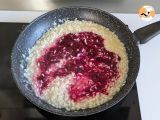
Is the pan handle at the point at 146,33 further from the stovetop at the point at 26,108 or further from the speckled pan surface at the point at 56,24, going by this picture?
the stovetop at the point at 26,108

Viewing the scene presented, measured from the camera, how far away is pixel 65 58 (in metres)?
0.85

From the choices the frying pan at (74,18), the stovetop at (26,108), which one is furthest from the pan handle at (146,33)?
the stovetop at (26,108)

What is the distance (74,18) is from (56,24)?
0.06m

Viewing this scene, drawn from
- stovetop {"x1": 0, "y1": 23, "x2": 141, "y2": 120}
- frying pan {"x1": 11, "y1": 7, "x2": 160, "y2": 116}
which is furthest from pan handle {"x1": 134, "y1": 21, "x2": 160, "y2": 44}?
stovetop {"x1": 0, "y1": 23, "x2": 141, "y2": 120}

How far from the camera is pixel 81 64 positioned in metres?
0.83

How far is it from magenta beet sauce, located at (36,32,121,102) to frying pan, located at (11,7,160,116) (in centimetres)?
4

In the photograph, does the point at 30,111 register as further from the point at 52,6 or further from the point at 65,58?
the point at 52,6

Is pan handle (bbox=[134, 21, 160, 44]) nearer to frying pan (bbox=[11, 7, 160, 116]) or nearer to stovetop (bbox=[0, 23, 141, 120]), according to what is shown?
frying pan (bbox=[11, 7, 160, 116])

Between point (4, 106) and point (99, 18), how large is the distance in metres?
0.36

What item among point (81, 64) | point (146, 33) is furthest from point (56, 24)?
point (146, 33)

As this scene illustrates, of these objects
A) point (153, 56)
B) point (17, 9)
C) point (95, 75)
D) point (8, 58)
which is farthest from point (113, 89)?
point (17, 9)

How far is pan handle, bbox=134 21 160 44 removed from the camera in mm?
816

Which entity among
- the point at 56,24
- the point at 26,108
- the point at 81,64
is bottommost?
the point at 26,108

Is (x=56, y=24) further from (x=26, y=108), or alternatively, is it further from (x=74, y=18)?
(x=26, y=108)
